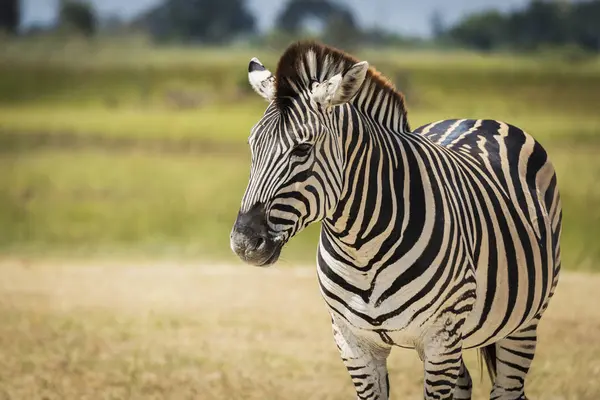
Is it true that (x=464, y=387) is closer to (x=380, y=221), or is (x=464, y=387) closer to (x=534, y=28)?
(x=380, y=221)

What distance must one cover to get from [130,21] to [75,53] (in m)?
24.1

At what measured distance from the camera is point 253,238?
3.42m

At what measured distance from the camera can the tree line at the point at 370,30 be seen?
1555 inches

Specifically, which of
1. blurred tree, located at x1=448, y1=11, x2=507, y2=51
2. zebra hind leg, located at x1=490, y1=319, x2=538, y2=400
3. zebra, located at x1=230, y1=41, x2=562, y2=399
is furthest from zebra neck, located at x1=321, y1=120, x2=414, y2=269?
blurred tree, located at x1=448, y1=11, x2=507, y2=51

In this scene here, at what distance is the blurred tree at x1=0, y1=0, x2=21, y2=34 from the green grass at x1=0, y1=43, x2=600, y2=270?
616cm

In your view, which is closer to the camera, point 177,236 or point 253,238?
point 253,238

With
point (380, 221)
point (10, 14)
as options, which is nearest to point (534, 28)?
point (10, 14)

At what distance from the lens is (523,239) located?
4.54m

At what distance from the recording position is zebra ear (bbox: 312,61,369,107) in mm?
3501

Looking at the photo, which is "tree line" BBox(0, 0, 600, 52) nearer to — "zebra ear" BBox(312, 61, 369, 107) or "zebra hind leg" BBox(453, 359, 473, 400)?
"zebra hind leg" BBox(453, 359, 473, 400)

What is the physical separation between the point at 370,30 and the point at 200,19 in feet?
55.3

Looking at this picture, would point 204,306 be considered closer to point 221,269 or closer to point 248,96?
point 221,269

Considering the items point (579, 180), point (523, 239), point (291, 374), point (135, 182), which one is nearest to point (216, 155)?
point (135, 182)

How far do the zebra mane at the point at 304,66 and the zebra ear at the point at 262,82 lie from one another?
8cm
